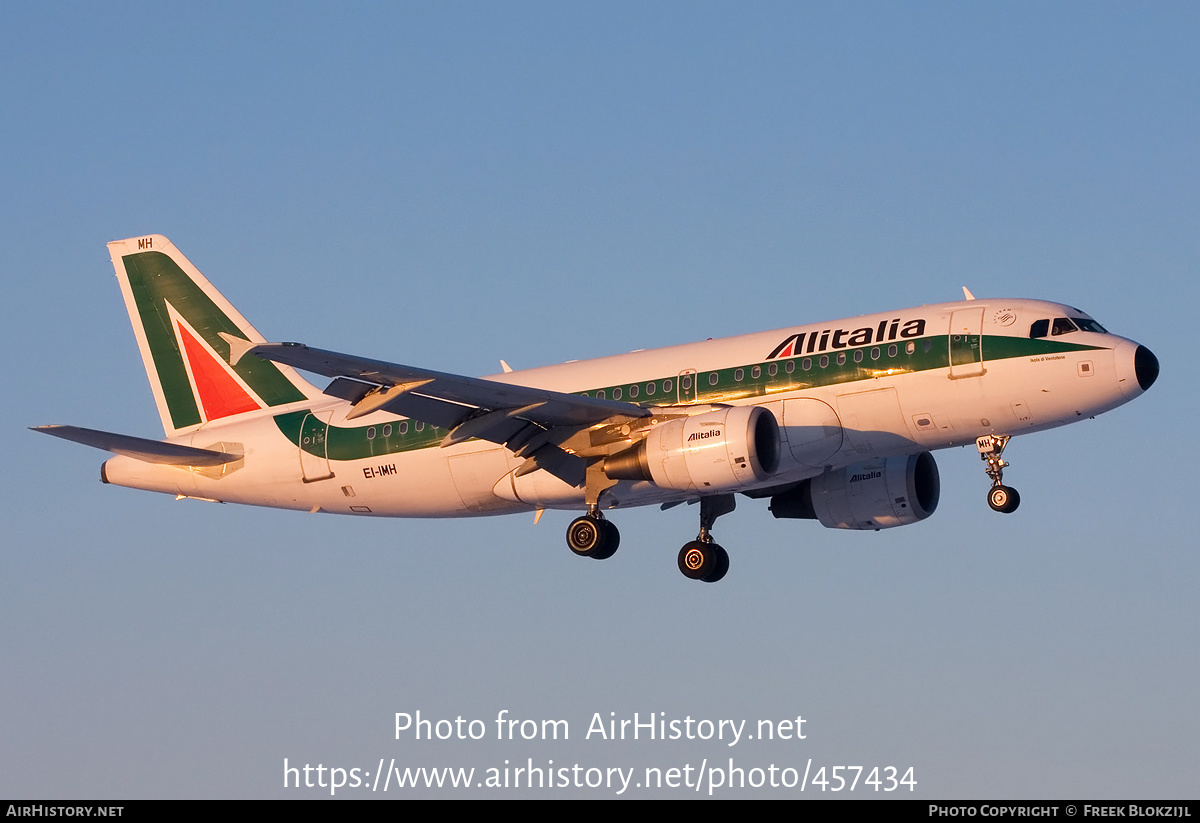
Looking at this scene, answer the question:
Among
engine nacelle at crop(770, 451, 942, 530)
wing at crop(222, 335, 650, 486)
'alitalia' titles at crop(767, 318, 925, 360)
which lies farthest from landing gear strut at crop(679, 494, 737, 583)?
'alitalia' titles at crop(767, 318, 925, 360)

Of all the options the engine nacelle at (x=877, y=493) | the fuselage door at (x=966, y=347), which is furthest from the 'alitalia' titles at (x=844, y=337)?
the engine nacelle at (x=877, y=493)

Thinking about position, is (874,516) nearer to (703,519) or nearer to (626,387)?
(703,519)

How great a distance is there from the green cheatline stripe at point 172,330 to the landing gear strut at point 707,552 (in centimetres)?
1259

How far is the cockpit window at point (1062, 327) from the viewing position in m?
40.1

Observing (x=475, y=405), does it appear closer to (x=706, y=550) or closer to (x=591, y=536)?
(x=591, y=536)

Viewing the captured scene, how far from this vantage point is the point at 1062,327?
132 feet

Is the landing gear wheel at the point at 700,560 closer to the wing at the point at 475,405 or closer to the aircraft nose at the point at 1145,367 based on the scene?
the wing at the point at 475,405

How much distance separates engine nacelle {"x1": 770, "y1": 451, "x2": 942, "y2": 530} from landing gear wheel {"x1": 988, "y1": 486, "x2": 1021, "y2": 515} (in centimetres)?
531

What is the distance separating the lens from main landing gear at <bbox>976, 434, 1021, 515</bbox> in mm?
40438

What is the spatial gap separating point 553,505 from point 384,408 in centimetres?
671

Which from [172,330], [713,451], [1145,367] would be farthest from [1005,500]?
[172,330]

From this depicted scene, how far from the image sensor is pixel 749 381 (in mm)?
42031

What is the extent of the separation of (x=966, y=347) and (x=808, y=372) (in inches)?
152

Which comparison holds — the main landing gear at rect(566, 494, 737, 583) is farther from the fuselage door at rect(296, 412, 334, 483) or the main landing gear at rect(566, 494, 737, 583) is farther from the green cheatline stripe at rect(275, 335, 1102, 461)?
the fuselage door at rect(296, 412, 334, 483)
